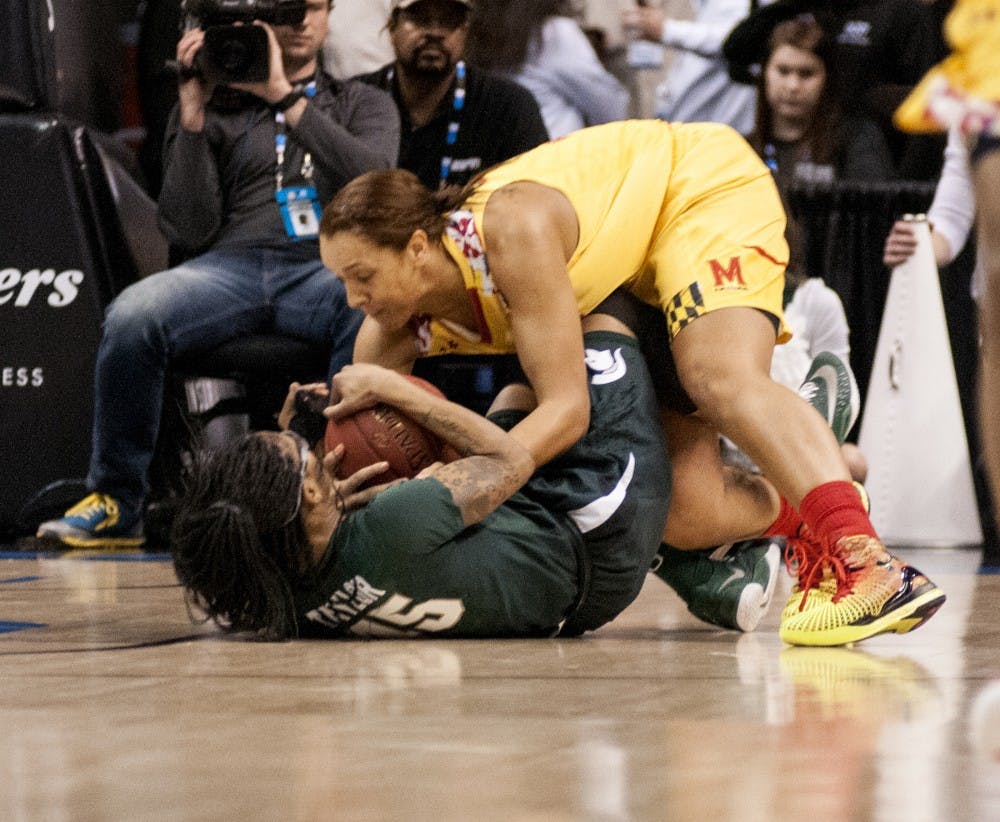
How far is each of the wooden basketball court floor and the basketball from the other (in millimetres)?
315

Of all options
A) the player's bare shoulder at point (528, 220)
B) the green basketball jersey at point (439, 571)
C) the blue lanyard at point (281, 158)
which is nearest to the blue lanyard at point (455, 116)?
the blue lanyard at point (281, 158)

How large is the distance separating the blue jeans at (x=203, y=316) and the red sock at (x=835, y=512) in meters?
2.14

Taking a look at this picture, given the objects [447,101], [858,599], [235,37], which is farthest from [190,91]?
[858,599]

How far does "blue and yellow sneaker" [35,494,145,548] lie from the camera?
196 inches

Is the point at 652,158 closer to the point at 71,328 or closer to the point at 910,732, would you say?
the point at 910,732

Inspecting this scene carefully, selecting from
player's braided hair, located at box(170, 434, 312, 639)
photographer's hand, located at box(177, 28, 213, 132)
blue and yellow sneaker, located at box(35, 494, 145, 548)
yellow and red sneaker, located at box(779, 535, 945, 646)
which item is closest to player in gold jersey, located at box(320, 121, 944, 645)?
yellow and red sneaker, located at box(779, 535, 945, 646)

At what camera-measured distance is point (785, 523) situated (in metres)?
3.22

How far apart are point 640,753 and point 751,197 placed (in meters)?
1.73

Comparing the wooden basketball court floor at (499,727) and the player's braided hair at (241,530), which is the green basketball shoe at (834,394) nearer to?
the wooden basketball court floor at (499,727)

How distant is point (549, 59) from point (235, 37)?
1.28 meters

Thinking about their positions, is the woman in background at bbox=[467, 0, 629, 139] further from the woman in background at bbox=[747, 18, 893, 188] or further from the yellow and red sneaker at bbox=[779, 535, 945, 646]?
the yellow and red sneaker at bbox=[779, 535, 945, 646]

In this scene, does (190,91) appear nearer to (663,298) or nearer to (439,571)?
(663,298)

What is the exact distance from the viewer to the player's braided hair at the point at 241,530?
8.62 ft

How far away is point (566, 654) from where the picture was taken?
266 cm
